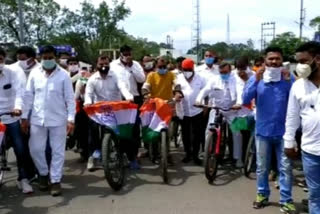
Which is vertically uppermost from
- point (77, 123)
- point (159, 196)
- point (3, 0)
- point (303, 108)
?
point (3, 0)

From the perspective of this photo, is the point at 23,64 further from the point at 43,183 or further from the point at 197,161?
the point at 197,161

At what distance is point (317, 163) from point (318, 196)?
1.02 ft

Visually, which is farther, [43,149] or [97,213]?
[43,149]

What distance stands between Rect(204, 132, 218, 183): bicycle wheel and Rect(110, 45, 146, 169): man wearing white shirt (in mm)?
1384

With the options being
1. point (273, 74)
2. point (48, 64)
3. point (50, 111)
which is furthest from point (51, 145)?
point (273, 74)

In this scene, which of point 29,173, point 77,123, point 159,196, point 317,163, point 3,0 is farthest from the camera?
point 3,0

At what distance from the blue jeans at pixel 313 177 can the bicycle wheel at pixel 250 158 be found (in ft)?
9.32

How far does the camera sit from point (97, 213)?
19.4 ft

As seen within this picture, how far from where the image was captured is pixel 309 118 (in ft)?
14.5

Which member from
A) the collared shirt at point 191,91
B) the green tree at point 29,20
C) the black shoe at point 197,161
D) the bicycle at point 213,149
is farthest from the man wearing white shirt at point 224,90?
the green tree at point 29,20

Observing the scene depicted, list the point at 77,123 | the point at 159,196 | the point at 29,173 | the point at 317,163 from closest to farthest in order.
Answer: the point at 317,163, the point at 159,196, the point at 29,173, the point at 77,123

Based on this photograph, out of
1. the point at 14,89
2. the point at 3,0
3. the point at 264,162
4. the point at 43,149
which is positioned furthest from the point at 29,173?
the point at 3,0

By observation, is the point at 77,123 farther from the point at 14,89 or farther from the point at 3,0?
the point at 3,0

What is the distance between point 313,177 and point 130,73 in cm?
496
